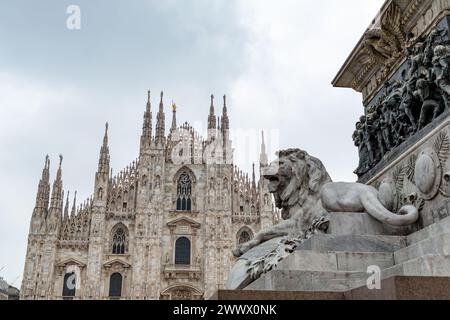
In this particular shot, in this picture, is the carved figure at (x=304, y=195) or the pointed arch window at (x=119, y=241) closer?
the carved figure at (x=304, y=195)

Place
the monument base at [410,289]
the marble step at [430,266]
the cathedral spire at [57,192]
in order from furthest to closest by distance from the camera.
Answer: the cathedral spire at [57,192], the marble step at [430,266], the monument base at [410,289]

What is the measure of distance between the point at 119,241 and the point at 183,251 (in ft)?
13.2

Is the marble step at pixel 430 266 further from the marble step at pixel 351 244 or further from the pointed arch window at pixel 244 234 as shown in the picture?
the pointed arch window at pixel 244 234

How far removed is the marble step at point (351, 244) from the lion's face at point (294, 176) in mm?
998

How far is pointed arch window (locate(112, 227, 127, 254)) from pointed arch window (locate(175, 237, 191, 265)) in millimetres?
3268

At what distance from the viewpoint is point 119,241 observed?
3031 cm

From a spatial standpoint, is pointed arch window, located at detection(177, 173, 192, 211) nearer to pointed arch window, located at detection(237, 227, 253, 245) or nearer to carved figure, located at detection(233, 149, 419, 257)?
pointed arch window, located at detection(237, 227, 253, 245)

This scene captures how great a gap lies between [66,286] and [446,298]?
95.7ft

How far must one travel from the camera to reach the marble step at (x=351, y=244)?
12.1 feet

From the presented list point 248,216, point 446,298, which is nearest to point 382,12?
point 446,298

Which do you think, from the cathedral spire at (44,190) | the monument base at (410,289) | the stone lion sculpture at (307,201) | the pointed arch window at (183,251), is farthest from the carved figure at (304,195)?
the cathedral spire at (44,190)
